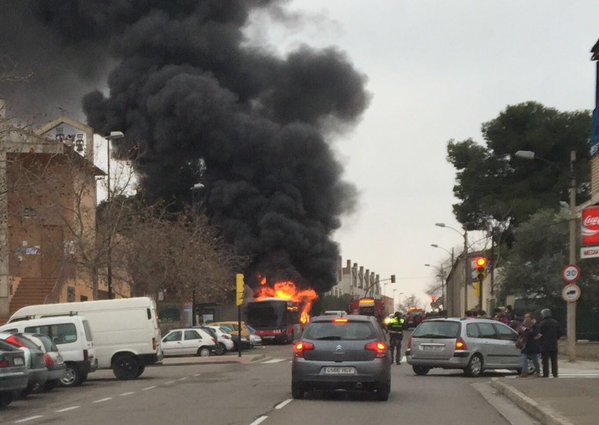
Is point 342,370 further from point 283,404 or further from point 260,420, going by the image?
point 260,420

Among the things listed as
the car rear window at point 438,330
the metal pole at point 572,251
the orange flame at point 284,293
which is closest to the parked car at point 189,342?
the metal pole at point 572,251

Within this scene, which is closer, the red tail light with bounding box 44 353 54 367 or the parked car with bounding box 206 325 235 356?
the red tail light with bounding box 44 353 54 367

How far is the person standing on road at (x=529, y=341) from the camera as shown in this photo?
21.4 m

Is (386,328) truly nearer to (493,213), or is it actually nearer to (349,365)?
(349,365)

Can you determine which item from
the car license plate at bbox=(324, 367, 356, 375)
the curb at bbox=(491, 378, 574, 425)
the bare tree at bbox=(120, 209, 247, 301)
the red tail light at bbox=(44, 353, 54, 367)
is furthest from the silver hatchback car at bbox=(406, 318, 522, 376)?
the bare tree at bbox=(120, 209, 247, 301)

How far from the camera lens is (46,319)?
2317cm

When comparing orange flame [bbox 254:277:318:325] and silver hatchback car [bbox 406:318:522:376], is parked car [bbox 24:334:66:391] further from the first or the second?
orange flame [bbox 254:277:318:325]

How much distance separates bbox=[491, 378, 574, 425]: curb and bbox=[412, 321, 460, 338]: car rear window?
406 centimetres

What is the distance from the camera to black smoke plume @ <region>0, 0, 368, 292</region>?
6134 centimetres

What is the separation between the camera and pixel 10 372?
1667 centimetres

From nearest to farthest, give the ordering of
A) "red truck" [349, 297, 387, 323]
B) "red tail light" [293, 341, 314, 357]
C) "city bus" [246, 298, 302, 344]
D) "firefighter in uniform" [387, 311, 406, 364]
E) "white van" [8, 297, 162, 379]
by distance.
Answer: "red tail light" [293, 341, 314, 357]
"white van" [8, 297, 162, 379]
"firefighter in uniform" [387, 311, 406, 364]
"city bus" [246, 298, 302, 344]
"red truck" [349, 297, 387, 323]

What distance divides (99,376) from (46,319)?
5196 mm

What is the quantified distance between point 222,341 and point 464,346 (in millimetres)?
19202

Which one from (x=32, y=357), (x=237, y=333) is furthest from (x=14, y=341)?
(x=237, y=333)
